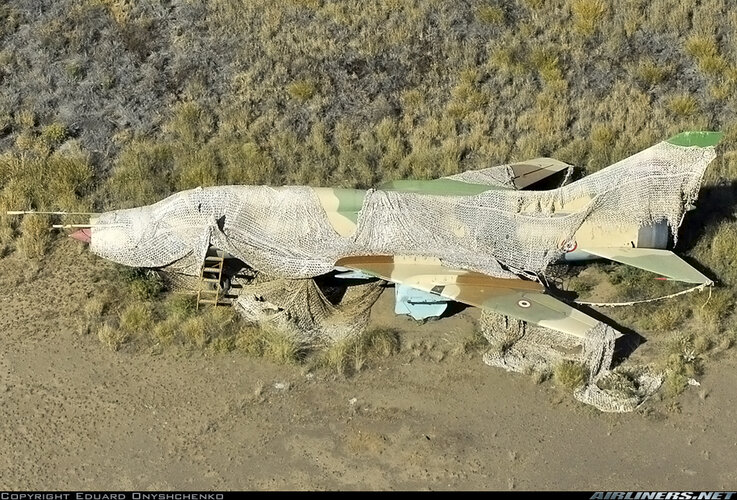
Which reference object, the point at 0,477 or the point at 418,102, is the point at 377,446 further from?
the point at 418,102

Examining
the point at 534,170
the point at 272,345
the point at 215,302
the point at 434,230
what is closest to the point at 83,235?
the point at 215,302

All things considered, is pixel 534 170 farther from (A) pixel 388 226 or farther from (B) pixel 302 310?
(B) pixel 302 310

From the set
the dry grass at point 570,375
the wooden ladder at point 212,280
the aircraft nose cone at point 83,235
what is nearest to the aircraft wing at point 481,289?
the dry grass at point 570,375

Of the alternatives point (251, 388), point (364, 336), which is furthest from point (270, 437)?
point (364, 336)

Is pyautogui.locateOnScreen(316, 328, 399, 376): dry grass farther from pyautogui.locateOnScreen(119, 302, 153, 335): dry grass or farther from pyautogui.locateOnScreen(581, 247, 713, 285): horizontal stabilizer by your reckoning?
pyautogui.locateOnScreen(581, 247, 713, 285): horizontal stabilizer

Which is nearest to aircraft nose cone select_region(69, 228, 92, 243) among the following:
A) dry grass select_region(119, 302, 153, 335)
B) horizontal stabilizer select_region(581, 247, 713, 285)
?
dry grass select_region(119, 302, 153, 335)
